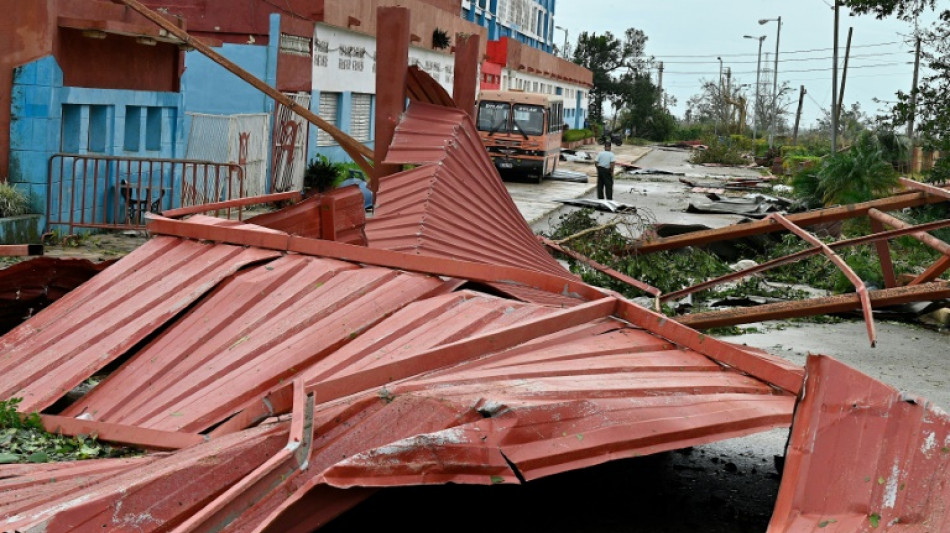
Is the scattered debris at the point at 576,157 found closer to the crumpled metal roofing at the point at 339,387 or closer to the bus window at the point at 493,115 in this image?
the bus window at the point at 493,115

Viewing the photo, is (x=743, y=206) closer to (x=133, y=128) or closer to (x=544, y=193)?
(x=544, y=193)

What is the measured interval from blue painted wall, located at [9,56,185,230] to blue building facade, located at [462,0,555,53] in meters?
30.1

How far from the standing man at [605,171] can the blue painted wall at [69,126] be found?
12881 millimetres

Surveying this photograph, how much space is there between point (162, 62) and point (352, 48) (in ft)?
32.0

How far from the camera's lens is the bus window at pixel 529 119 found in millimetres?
32812

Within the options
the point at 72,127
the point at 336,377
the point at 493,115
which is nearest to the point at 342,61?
the point at 493,115

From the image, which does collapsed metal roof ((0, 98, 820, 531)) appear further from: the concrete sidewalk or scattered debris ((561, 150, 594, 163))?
scattered debris ((561, 150, 594, 163))

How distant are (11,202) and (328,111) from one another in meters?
12.5

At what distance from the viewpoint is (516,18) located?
2443 inches

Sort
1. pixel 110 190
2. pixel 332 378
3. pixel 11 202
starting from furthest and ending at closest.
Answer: pixel 110 190 < pixel 11 202 < pixel 332 378

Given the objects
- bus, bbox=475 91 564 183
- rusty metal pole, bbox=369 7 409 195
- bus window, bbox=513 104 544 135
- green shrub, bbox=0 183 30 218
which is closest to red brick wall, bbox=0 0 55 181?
green shrub, bbox=0 183 30 218

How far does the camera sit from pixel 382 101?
9.42 metres

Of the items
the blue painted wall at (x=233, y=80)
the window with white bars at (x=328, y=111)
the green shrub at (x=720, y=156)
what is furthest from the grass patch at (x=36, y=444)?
the green shrub at (x=720, y=156)

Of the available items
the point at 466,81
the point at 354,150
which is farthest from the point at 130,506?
the point at 466,81
